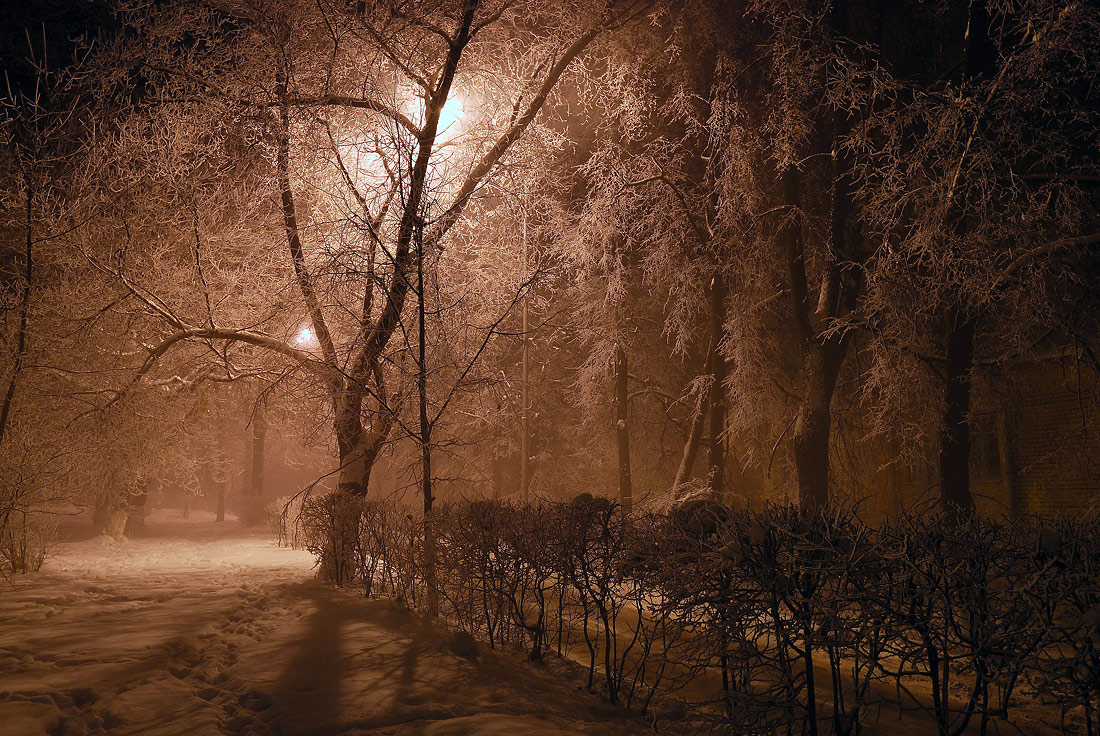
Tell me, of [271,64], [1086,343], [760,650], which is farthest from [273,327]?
[1086,343]

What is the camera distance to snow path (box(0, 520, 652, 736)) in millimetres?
4715

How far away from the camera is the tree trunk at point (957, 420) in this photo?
1129cm

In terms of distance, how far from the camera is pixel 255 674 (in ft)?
19.1

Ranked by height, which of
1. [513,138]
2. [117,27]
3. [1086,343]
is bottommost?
[1086,343]

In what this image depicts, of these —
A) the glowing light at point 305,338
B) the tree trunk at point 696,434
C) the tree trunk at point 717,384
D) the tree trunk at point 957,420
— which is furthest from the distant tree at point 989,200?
the glowing light at point 305,338

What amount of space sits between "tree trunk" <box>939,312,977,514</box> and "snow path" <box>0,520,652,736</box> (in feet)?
26.9

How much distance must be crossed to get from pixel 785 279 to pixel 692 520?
10423 mm

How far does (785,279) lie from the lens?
575 inches

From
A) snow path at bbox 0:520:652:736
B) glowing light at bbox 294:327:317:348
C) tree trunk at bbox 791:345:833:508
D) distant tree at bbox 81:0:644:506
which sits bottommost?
snow path at bbox 0:520:652:736

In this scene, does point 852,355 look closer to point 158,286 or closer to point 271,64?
point 271,64

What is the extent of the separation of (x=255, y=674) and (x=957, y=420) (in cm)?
1050

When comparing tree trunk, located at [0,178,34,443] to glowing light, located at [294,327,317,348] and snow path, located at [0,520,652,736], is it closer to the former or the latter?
snow path, located at [0,520,652,736]

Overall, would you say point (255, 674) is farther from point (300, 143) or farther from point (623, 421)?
point (623, 421)

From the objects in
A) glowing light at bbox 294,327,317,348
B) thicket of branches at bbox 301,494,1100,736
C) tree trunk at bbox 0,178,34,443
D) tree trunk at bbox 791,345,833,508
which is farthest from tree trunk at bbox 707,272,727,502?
tree trunk at bbox 0,178,34,443
